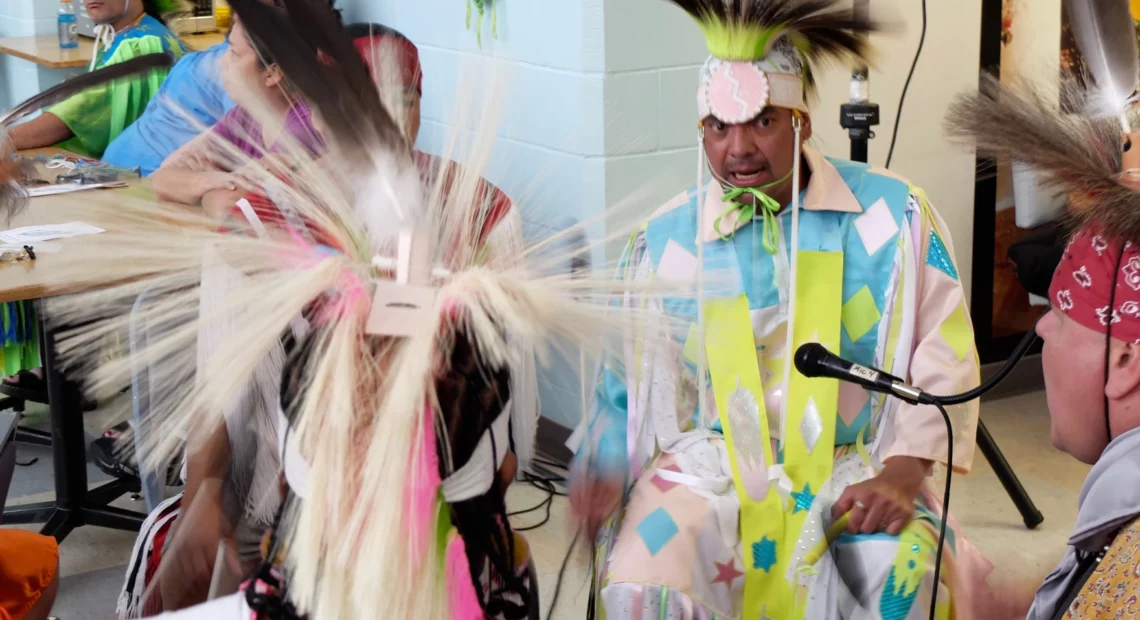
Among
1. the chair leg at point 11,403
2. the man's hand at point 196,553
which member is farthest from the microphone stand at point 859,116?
the chair leg at point 11,403

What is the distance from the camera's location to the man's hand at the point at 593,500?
6.83ft

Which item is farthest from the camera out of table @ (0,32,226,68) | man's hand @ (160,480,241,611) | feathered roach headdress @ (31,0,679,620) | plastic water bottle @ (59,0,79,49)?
plastic water bottle @ (59,0,79,49)

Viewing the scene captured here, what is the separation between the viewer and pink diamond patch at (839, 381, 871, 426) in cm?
213

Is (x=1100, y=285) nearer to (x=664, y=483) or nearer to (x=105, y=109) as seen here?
(x=664, y=483)

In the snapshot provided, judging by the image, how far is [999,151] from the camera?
146 cm

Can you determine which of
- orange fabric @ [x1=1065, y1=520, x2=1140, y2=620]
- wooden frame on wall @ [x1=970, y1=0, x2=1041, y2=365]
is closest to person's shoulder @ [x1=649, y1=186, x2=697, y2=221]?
orange fabric @ [x1=1065, y1=520, x2=1140, y2=620]

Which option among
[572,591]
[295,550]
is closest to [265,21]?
[295,550]

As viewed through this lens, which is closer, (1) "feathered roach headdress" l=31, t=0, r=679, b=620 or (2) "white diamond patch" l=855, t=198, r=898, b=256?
(1) "feathered roach headdress" l=31, t=0, r=679, b=620

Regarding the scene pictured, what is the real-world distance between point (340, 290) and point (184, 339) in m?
0.15

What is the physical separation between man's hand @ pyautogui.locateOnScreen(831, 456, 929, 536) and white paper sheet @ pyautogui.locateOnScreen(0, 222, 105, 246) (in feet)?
5.96

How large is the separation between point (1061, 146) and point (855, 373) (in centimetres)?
36

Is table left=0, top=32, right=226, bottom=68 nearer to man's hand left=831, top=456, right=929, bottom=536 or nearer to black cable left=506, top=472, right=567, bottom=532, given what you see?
black cable left=506, top=472, right=567, bottom=532

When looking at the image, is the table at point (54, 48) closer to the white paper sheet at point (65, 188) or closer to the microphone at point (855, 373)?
the white paper sheet at point (65, 188)

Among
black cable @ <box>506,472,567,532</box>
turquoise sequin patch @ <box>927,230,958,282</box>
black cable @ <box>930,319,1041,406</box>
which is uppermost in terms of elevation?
turquoise sequin patch @ <box>927,230,958,282</box>
